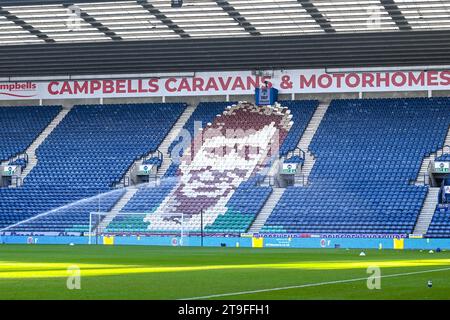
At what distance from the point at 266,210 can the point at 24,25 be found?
56.5ft

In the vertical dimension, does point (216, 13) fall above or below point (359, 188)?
above

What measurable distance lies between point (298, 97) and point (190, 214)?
1248 centimetres

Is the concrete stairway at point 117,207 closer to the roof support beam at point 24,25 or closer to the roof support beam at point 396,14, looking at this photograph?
the roof support beam at point 24,25

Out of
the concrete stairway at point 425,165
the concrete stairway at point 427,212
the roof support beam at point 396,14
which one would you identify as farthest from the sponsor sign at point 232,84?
the concrete stairway at point 427,212

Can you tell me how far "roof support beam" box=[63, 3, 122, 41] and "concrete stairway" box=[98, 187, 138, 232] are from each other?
918 cm

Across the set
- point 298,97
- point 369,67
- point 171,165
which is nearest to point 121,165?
point 171,165

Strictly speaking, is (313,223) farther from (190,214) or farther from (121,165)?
(121,165)

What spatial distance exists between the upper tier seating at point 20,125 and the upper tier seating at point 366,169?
1877 cm

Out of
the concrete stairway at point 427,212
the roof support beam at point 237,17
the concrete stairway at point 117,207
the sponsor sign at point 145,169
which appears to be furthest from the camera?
the sponsor sign at point 145,169

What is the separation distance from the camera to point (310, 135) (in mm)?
64625

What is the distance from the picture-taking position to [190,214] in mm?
60125

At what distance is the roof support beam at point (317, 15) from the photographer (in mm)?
53625

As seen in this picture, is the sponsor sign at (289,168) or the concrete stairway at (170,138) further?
the concrete stairway at (170,138)

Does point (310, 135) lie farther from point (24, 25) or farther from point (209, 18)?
point (24, 25)
